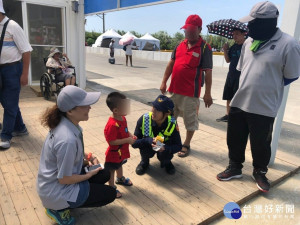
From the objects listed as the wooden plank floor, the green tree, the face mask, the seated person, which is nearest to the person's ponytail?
the wooden plank floor

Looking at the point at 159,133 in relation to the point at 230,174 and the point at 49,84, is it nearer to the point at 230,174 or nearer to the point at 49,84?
the point at 230,174

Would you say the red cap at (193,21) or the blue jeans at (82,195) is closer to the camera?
the blue jeans at (82,195)

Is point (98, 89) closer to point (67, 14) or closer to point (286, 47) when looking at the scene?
point (67, 14)

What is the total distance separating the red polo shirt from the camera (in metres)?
3.42

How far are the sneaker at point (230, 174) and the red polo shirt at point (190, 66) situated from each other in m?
1.08

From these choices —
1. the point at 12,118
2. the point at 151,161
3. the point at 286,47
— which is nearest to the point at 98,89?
the point at 12,118

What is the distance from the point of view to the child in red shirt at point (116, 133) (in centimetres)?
246

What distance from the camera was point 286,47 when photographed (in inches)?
98.3

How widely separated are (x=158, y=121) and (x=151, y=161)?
0.80 m

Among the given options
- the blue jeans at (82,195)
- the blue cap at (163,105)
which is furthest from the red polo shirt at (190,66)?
the blue jeans at (82,195)

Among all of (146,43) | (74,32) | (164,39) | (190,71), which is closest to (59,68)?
(74,32)

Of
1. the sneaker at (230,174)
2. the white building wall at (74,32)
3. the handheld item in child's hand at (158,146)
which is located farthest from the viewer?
the white building wall at (74,32)

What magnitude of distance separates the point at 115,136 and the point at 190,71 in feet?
5.01

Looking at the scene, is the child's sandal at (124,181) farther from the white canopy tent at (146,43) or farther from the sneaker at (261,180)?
the white canopy tent at (146,43)
